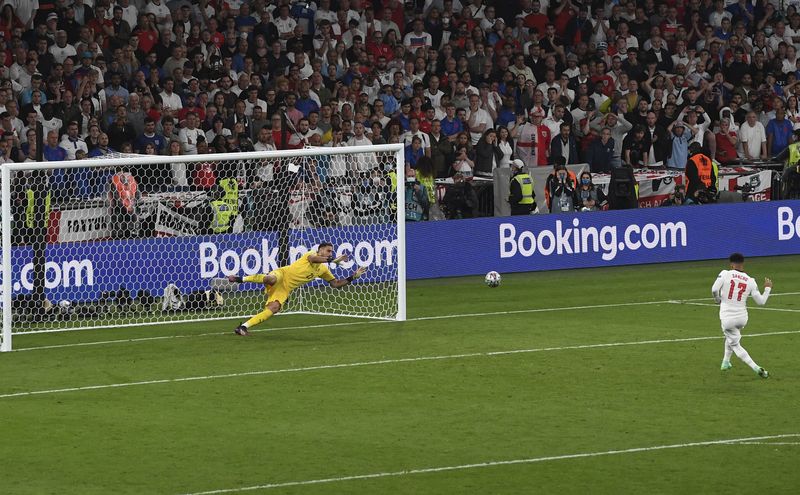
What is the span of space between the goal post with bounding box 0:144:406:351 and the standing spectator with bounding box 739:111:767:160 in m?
10.5

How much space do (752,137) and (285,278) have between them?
15210 mm

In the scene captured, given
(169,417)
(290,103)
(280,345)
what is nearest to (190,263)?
(280,345)

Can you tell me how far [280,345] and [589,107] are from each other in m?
14.2

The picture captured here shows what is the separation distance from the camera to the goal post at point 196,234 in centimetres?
2212

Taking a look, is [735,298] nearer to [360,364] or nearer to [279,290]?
[360,364]

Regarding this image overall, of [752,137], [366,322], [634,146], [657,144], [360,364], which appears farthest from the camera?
[752,137]

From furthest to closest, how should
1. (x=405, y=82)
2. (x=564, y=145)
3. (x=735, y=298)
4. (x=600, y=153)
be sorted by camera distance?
(x=405, y=82) < (x=600, y=153) < (x=564, y=145) < (x=735, y=298)

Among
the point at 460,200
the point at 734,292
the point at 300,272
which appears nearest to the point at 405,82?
the point at 460,200

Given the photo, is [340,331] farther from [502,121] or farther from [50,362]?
[502,121]

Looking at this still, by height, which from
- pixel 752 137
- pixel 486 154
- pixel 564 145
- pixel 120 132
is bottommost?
pixel 486 154

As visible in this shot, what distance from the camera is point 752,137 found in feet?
108

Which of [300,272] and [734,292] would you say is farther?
[300,272]

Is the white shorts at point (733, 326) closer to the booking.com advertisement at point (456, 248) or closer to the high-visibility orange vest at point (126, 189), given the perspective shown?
the booking.com advertisement at point (456, 248)

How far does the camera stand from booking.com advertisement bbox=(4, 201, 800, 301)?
22.8 meters
